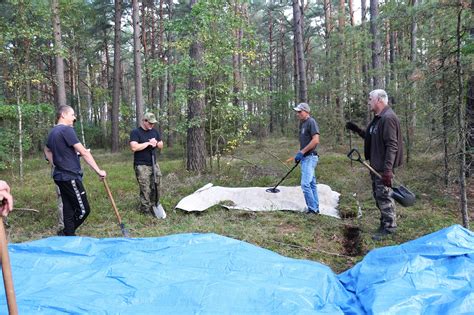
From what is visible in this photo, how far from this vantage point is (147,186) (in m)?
5.97

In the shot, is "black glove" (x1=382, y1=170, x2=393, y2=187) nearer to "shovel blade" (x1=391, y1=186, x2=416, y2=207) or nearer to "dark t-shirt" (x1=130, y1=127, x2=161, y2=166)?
"shovel blade" (x1=391, y1=186, x2=416, y2=207)

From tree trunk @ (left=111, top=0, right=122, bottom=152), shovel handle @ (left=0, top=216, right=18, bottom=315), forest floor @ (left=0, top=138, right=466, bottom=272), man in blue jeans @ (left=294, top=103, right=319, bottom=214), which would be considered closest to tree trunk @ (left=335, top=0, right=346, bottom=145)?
forest floor @ (left=0, top=138, right=466, bottom=272)

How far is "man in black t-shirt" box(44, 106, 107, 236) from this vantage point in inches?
168

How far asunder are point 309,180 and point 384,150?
131 cm

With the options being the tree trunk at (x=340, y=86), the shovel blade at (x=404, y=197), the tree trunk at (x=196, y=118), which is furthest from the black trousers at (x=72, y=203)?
the tree trunk at (x=340, y=86)

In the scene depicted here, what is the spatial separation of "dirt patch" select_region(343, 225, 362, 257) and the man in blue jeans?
723 mm

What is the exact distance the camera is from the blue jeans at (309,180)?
18.2 ft

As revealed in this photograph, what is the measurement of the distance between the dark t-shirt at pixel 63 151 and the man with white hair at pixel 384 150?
3552 mm

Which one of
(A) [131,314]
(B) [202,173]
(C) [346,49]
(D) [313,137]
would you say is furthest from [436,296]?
(C) [346,49]

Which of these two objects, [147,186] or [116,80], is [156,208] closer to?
[147,186]

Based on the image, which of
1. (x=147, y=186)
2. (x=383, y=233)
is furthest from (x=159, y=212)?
(x=383, y=233)

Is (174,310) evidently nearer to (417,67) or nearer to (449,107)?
(449,107)

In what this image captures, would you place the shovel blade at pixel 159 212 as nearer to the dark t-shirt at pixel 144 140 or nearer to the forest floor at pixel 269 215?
the forest floor at pixel 269 215

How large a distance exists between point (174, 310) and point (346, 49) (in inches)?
435
